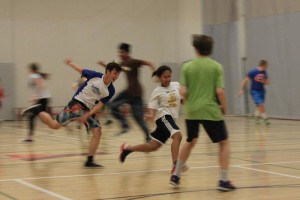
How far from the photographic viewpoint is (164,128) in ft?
28.8

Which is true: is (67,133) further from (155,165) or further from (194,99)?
(194,99)

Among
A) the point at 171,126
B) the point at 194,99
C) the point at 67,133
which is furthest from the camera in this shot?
the point at 67,133

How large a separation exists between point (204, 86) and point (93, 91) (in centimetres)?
288

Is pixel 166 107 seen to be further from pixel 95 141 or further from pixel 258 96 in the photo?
pixel 258 96

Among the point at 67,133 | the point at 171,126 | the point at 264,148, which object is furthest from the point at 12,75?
the point at 171,126

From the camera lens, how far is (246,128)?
18.0 m

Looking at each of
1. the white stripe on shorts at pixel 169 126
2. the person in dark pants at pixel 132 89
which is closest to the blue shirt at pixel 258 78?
the person in dark pants at pixel 132 89

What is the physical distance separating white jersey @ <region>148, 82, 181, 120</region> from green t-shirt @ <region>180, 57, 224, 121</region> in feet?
3.88

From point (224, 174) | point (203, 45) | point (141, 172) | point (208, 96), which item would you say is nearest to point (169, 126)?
point (141, 172)

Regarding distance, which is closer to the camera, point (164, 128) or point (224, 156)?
point (224, 156)

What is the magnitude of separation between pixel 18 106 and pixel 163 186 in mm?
17734

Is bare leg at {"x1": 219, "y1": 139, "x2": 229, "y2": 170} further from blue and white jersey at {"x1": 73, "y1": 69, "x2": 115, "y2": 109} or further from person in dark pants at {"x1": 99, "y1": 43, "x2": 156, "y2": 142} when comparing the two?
person in dark pants at {"x1": 99, "y1": 43, "x2": 156, "y2": 142}

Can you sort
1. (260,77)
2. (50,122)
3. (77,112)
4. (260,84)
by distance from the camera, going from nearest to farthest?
(77,112) → (50,122) → (260,77) → (260,84)

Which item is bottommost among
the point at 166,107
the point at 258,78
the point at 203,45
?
the point at 166,107
